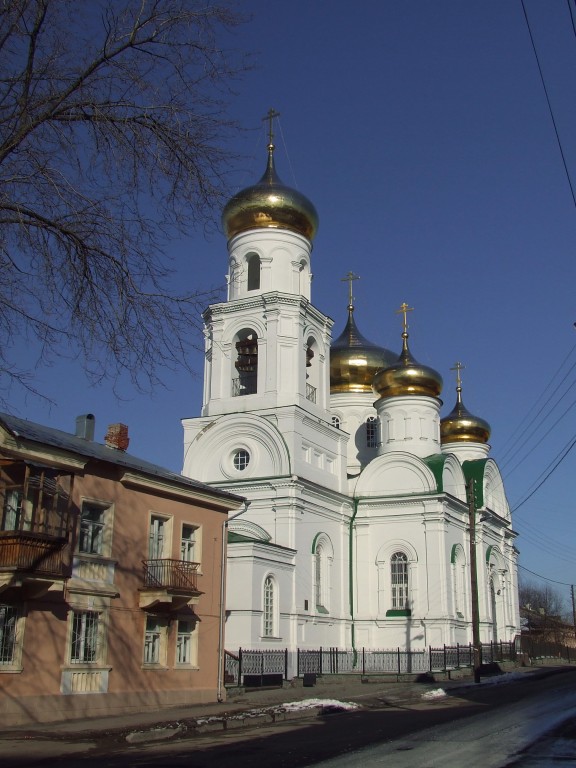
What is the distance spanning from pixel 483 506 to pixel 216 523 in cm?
2268

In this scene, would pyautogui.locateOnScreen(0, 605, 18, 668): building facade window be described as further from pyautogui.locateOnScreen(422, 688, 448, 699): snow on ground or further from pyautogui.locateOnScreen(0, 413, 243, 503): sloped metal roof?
pyautogui.locateOnScreen(422, 688, 448, 699): snow on ground

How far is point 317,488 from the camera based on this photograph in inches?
1262

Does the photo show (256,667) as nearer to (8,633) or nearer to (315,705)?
(315,705)

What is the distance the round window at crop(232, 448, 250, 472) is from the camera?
32.1 meters

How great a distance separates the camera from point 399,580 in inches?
1344

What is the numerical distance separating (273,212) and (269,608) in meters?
15.2

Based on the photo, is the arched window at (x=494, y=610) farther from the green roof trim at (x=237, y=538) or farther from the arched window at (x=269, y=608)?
the green roof trim at (x=237, y=538)

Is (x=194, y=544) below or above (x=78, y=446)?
below

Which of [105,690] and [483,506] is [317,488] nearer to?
[483,506]

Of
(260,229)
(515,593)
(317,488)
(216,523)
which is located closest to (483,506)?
(515,593)

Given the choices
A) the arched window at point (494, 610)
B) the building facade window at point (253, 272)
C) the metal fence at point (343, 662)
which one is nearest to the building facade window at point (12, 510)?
the metal fence at point (343, 662)

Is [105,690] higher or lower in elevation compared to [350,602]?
lower

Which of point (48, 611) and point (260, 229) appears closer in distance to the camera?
point (48, 611)

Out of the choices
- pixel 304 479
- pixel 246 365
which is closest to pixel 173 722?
pixel 304 479
